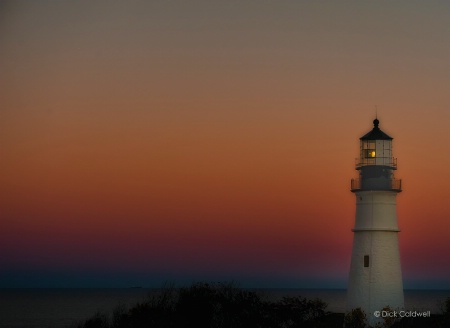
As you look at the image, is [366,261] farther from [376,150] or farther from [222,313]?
[222,313]

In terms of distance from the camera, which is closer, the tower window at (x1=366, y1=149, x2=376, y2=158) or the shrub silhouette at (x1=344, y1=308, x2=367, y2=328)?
the shrub silhouette at (x1=344, y1=308, x2=367, y2=328)

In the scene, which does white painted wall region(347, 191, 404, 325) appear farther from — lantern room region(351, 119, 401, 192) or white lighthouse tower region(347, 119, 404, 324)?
lantern room region(351, 119, 401, 192)

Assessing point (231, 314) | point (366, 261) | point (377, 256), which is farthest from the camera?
point (231, 314)

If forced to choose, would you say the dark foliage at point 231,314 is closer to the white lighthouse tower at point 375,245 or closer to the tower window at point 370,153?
the white lighthouse tower at point 375,245

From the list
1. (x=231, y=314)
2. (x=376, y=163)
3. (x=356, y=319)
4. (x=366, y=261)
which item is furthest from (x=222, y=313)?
(x=376, y=163)

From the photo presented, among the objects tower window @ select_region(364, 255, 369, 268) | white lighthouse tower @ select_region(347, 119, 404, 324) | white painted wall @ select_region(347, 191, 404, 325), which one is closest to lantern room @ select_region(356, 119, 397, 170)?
white lighthouse tower @ select_region(347, 119, 404, 324)

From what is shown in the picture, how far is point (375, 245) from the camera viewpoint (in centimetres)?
3922

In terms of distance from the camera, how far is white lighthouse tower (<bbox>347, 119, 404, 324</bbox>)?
39125 millimetres

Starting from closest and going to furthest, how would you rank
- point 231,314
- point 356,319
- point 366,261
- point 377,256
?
point 356,319 < point 377,256 < point 366,261 < point 231,314

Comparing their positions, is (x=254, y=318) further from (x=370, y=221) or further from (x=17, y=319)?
(x=17, y=319)

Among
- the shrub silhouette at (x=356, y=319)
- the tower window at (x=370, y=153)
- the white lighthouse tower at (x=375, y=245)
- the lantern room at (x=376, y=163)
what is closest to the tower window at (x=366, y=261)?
the white lighthouse tower at (x=375, y=245)

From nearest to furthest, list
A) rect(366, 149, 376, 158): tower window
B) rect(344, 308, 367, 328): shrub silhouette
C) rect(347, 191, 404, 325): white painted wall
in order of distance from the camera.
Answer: rect(344, 308, 367, 328): shrub silhouette, rect(347, 191, 404, 325): white painted wall, rect(366, 149, 376, 158): tower window

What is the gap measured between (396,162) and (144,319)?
14.1 metres

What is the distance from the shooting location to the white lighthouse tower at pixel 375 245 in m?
39.1
